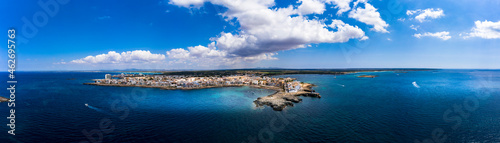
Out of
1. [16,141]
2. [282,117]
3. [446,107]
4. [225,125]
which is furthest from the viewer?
[446,107]

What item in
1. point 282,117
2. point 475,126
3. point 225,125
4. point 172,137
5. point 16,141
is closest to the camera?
point 16,141

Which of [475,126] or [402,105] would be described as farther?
[402,105]

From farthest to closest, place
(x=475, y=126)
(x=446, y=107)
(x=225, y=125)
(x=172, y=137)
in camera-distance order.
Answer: (x=446, y=107)
(x=225, y=125)
(x=475, y=126)
(x=172, y=137)

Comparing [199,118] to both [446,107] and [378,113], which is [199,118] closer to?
[378,113]

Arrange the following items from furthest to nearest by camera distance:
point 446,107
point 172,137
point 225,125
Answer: point 446,107
point 225,125
point 172,137

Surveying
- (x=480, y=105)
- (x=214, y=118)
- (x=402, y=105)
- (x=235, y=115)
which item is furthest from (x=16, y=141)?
(x=480, y=105)

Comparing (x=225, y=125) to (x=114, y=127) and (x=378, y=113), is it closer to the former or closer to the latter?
(x=114, y=127)

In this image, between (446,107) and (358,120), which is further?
(446,107)

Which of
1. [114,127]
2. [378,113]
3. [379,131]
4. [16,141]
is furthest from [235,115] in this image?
[16,141]

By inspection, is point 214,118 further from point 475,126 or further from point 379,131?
point 475,126
